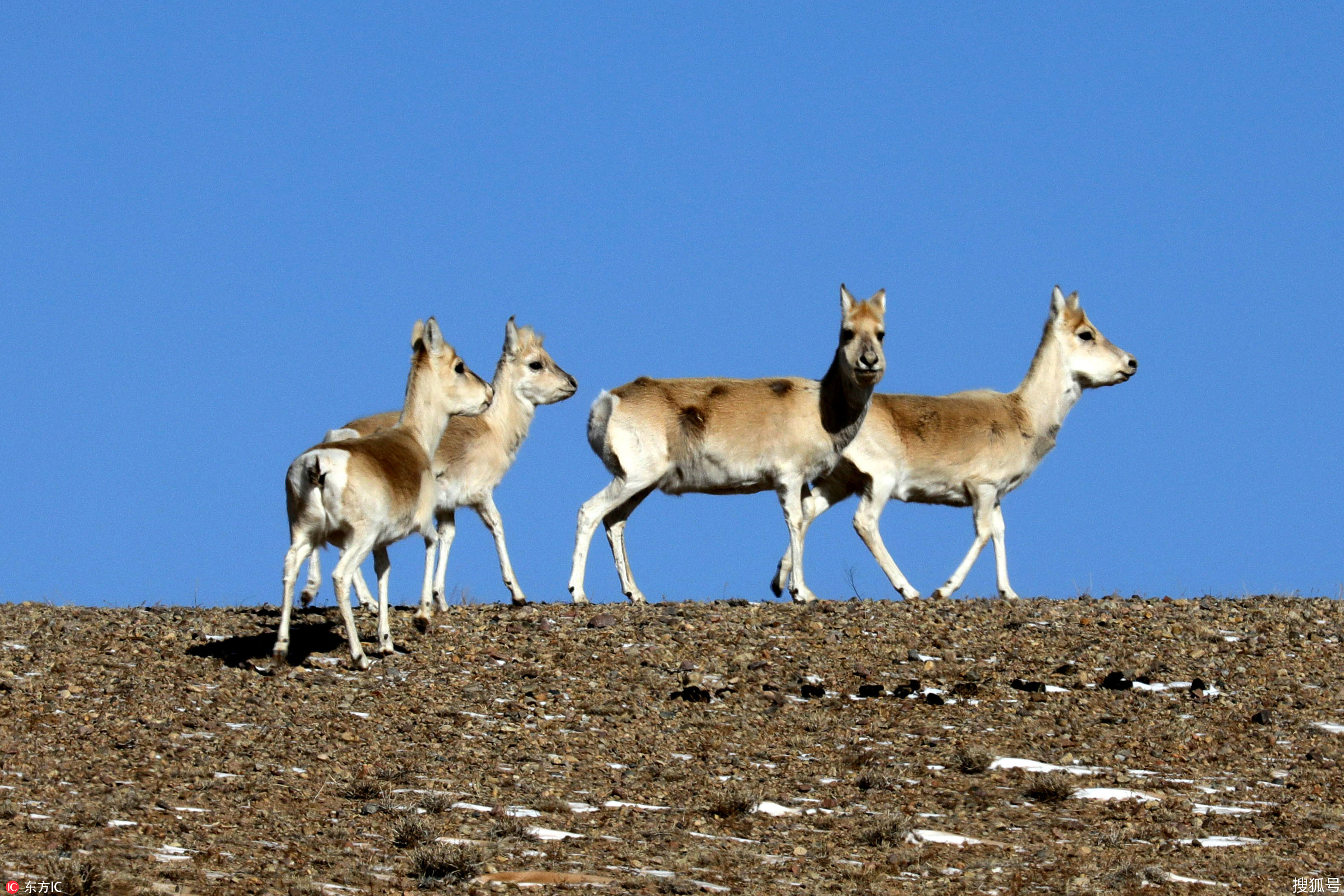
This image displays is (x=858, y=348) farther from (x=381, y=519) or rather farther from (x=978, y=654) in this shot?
(x=381, y=519)

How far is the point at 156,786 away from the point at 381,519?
369 centimetres

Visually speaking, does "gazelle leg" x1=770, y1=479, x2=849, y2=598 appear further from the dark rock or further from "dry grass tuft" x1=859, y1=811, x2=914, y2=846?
"dry grass tuft" x1=859, y1=811, x2=914, y2=846

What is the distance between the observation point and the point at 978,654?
13.6m

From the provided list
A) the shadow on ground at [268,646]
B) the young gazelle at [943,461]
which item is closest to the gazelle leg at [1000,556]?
the young gazelle at [943,461]

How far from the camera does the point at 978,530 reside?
18047 mm

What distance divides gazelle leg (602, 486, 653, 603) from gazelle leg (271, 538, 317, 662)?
5.10m

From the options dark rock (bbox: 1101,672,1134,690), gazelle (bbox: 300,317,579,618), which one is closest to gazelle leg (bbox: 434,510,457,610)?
gazelle (bbox: 300,317,579,618)

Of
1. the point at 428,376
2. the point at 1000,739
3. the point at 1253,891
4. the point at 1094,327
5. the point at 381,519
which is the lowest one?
the point at 1253,891

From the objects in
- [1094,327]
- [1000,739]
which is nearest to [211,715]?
[1000,739]

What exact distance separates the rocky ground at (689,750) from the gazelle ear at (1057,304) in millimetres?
5365

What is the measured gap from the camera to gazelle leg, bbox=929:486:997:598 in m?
17.7

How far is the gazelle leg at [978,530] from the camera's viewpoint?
57.9ft

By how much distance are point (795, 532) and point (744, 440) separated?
112 centimetres

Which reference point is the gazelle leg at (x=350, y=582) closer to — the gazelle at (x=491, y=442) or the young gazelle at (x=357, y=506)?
the young gazelle at (x=357, y=506)
